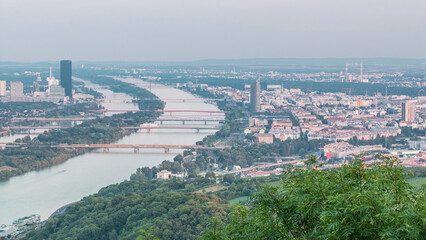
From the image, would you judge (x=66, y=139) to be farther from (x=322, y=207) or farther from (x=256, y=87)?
(x=322, y=207)

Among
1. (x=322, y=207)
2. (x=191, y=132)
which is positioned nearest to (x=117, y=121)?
(x=191, y=132)

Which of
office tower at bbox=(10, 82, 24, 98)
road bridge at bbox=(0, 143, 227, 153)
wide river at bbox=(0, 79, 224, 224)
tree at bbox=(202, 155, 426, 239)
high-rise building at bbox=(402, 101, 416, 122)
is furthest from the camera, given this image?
office tower at bbox=(10, 82, 24, 98)

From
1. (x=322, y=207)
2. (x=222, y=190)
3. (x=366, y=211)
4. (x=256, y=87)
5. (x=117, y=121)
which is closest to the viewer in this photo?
(x=366, y=211)

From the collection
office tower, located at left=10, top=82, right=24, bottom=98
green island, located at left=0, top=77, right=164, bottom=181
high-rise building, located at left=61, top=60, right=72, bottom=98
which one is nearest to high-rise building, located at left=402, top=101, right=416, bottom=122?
green island, located at left=0, top=77, right=164, bottom=181

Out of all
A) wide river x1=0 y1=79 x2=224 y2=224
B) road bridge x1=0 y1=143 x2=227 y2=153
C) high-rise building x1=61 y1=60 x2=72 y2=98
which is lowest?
wide river x1=0 y1=79 x2=224 y2=224

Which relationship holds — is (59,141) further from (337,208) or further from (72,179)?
(337,208)

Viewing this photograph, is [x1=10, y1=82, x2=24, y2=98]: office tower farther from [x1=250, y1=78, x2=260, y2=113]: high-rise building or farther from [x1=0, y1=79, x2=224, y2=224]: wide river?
[x1=0, y1=79, x2=224, y2=224]: wide river
